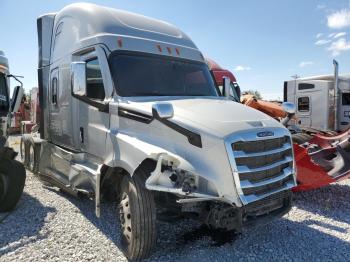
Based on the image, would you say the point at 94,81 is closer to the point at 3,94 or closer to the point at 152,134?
the point at 152,134

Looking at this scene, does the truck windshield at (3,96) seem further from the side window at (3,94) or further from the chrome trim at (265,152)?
the chrome trim at (265,152)

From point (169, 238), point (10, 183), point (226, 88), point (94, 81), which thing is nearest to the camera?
point (169, 238)

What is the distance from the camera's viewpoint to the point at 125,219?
181 inches

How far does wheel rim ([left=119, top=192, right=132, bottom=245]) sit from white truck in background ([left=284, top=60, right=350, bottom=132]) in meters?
9.14

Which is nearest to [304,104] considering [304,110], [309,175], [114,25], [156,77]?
[304,110]

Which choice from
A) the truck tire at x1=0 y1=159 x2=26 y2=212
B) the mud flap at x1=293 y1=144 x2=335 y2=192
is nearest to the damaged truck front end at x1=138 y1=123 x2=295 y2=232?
the mud flap at x1=293 y1=144 x2=335 y2=192

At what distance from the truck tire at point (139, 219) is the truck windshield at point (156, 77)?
4.01 feet

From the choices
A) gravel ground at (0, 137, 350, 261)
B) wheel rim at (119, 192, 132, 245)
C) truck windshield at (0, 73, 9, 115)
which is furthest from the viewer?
truck windshield at (0, 73, 9, 115)

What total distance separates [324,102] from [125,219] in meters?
10.2

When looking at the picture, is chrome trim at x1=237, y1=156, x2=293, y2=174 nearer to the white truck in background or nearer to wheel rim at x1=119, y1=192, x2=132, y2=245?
wheel rim at x1=119, y1=192, x2=132, y2=245

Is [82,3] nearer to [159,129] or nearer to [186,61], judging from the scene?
[186,61]

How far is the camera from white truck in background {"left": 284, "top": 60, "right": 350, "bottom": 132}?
12.6 m

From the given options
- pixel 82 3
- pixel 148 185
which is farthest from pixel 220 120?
pixel 82 3

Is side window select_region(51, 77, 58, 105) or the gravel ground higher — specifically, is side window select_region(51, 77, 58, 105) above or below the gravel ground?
above
